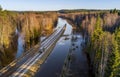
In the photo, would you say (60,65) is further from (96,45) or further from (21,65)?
(96,45)

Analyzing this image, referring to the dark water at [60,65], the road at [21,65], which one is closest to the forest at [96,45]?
the dark water at [60,65]

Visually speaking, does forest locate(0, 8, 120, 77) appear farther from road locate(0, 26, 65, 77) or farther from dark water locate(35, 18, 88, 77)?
road locate(0, 26, 65, 77)

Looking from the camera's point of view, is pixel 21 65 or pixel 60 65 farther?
pixel 60 65

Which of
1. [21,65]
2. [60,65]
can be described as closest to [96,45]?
[60,65]

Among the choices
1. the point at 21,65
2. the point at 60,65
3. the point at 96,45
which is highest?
the point at 96,45

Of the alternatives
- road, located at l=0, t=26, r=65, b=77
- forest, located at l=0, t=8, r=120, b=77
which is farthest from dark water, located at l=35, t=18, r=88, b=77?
road, located at l=0, t=26, r=65, b=77

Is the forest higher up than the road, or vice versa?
the forest

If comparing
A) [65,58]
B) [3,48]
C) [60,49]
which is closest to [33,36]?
[60,49]

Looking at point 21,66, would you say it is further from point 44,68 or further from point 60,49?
point 60,49

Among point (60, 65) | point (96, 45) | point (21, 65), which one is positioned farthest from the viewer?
Result: point (60, 65)

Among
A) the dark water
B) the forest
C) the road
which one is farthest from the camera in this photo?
the dark water

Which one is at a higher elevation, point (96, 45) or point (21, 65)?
point (96, 45)
